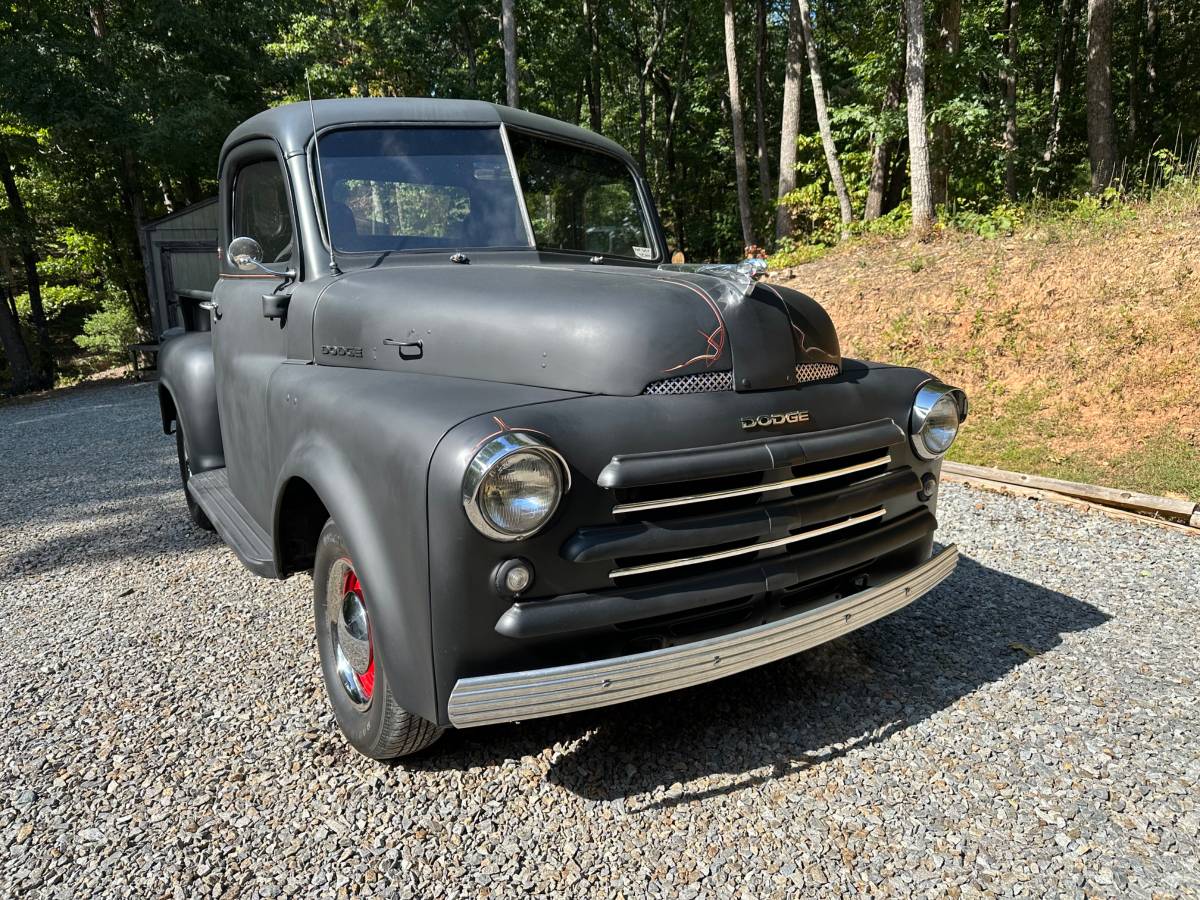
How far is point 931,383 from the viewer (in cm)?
283

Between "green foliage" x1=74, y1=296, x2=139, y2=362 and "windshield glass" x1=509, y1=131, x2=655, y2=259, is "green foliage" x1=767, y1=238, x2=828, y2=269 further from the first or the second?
"green foliage" x1=74, y1=296, x2=139, y2=362

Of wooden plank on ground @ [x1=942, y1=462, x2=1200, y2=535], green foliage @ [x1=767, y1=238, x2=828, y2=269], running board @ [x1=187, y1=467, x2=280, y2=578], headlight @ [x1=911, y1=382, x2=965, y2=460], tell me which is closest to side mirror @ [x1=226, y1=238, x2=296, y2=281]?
running board @ [x1=187, y1=467, x2=280, y2=578]

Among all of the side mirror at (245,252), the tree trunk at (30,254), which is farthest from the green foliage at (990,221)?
the tree trunk at (30,254)

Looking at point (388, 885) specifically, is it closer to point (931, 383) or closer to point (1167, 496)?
point (931, 383)

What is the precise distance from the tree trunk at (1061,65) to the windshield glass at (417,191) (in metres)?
19.9

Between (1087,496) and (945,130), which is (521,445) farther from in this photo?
(945,130)

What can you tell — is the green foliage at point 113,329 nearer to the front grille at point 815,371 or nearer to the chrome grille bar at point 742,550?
the front grille at point 815,371

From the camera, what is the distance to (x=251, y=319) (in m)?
3.52

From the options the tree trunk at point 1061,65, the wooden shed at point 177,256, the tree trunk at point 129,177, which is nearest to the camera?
the wooden shed at point 177,256

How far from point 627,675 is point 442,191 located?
2173 mm

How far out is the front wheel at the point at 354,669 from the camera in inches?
91.7

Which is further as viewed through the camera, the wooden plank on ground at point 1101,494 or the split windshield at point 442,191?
the wooden plank on ground at point 1101,494

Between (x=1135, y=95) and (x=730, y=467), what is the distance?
24473 mm

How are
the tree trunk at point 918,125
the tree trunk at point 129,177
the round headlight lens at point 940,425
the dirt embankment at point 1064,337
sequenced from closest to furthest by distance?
the round headlight lens at point 940,425, the dirt embankment at point 1064,337, the tree trunk at point 918,125, the tree trunk at point 129,177
